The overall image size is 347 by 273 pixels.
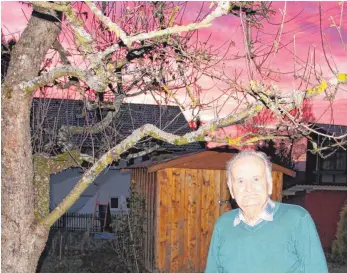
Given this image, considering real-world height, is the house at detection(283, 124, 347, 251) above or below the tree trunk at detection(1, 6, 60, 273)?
below

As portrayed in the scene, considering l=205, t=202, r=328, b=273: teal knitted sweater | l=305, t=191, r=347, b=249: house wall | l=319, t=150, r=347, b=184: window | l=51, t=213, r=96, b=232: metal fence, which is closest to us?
l=205, t=202, r=328, b=273: teal knitted sweater

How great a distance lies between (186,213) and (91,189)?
11.7 meters

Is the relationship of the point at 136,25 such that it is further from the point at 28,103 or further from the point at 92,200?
the point at 92,200

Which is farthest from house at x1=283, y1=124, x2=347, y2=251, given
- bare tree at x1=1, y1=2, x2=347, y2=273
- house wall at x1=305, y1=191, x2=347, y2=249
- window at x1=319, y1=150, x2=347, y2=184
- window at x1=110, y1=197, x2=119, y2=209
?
bare tree at x1=1, y1=2, x2=347, y2=273

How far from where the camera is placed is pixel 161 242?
12.5m

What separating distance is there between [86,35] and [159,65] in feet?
9.32

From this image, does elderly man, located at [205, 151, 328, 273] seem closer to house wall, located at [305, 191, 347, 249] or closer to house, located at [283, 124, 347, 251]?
house, located at [283, 124, 347, 251]

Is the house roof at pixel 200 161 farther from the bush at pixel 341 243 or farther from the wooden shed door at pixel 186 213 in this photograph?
the bush at pixel 341 243

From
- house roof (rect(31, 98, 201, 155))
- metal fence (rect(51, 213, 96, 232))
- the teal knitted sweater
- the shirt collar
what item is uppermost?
house roof (rect(31, 98, 201, 155))

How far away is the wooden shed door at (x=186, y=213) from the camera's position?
1251cm

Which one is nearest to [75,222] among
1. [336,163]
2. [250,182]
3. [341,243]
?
[341,243]

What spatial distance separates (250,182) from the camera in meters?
3.12

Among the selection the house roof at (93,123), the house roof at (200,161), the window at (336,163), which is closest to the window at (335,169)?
the window at (336,163)

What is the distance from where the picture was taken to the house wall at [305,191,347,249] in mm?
21031
